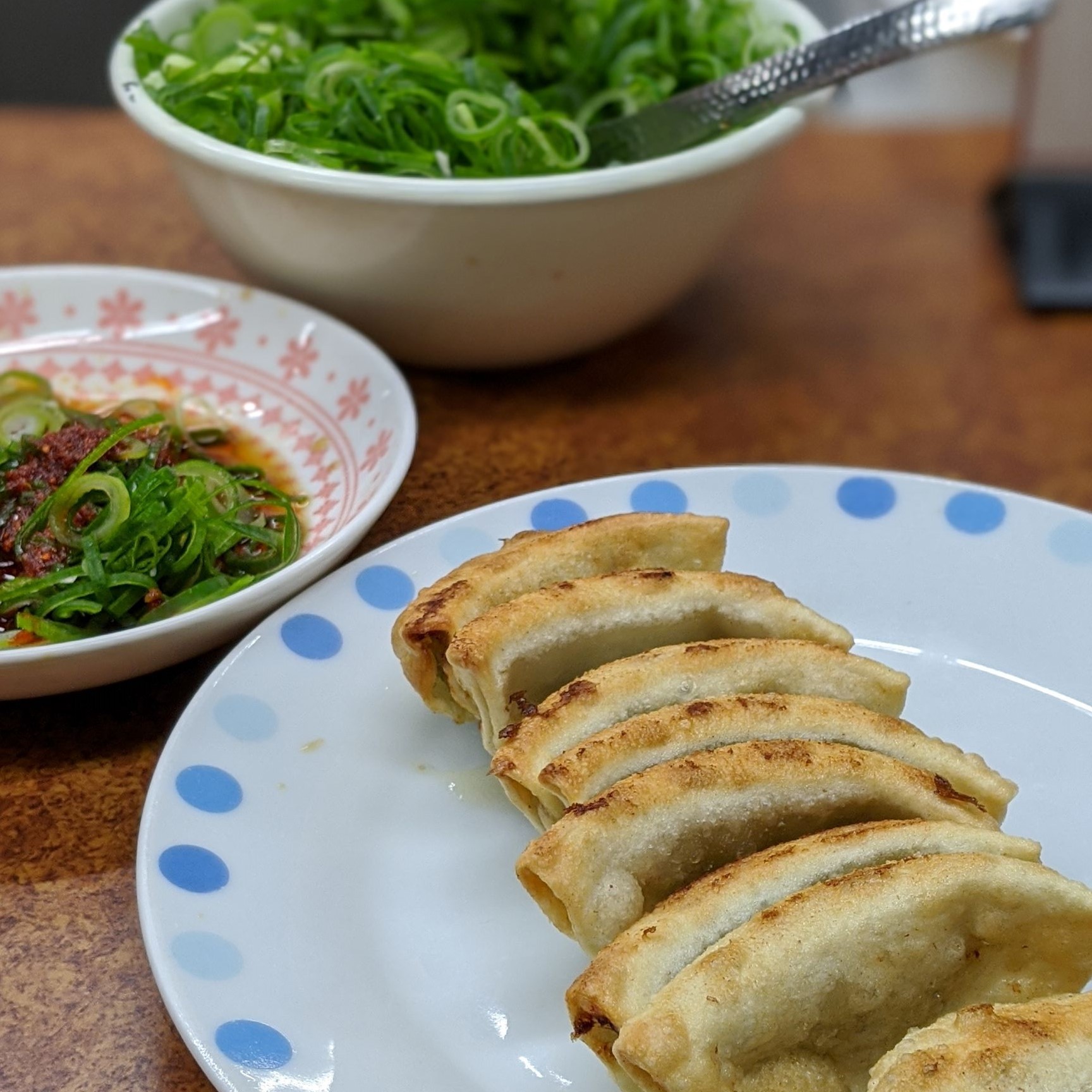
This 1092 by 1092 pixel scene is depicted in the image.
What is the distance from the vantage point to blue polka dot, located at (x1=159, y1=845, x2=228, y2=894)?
1300 mm

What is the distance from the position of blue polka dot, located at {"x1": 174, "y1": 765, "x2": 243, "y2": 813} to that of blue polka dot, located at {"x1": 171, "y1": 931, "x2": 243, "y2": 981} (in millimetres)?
175

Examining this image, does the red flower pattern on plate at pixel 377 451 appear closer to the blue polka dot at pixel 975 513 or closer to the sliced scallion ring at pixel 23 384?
the sliced scallion ring at pixel 23 384

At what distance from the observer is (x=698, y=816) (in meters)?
1.27

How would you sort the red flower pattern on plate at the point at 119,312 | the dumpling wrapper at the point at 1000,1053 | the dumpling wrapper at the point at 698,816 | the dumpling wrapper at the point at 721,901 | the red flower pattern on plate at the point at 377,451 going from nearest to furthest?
the dumpling wrapper at the point at 1000,1053 → the dumpling wrapper at the point at 721,901 → the dumpling wrapper at the point at 698,816 → the red flower pattern on plate at the point at 377,451 → the red flower pattern on plate at the point at 119,312

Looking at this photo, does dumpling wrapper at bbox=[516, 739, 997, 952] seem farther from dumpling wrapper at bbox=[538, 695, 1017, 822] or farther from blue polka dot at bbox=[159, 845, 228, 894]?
blue polka dot at bbox=[159, 845, 228, 894]

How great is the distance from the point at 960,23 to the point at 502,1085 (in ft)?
5.98

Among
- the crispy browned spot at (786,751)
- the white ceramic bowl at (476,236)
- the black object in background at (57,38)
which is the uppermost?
the white ceramic bowl at (476,236)

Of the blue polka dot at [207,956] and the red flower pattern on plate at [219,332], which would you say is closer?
the blue polka dot at [207,956]

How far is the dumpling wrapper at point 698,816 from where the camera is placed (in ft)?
4.02

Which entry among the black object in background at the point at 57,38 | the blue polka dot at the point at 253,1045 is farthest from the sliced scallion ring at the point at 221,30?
the black object in background at the point at 57,38

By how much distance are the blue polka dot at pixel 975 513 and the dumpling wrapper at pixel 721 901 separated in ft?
2.13

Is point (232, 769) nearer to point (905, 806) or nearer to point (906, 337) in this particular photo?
point (905, 806)

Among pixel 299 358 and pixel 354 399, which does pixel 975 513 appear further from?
pixel 299 358

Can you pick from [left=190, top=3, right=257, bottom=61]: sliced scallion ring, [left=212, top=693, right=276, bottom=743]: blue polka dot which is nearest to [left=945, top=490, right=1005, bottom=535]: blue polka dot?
[left=212, top=693, right=276, bottom=743]: blue polka dot
